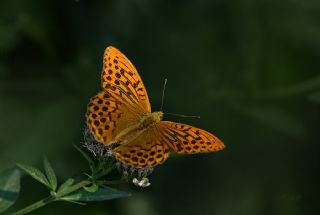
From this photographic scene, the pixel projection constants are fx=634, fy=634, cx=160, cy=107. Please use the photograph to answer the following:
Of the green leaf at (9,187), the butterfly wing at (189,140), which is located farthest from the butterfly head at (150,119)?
the green leaf at (9,187)

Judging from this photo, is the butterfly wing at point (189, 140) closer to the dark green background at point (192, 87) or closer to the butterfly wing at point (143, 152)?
the butterfly wing at point (143, 152)

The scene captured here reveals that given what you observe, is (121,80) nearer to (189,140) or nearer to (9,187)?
(189,140)

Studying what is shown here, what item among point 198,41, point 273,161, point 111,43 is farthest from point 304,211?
point 111,43

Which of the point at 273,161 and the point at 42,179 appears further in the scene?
the point at 273,161

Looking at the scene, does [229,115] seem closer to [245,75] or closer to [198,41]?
[245,75]

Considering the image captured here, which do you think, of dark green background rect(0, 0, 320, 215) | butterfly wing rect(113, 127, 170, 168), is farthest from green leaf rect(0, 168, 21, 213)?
dark green background rect(0, 0, 320, 215)

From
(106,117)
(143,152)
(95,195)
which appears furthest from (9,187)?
(143,152)

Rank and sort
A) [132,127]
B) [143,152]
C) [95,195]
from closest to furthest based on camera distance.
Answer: [143,152]
[95,195]
[132,127]
